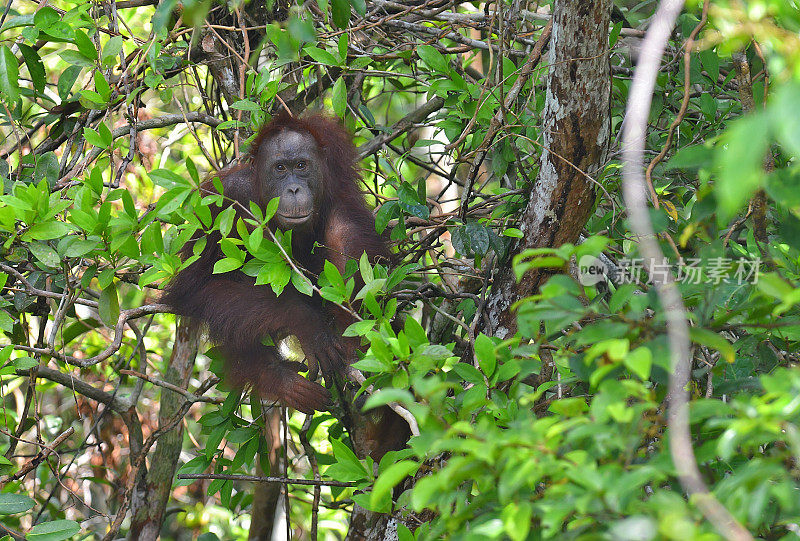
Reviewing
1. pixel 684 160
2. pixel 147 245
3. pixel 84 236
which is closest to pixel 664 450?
pixel 684 160

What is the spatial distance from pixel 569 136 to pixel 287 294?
1.20 m

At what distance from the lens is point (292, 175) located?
112 inches

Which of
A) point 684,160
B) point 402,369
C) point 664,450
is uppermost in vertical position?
point 684,160

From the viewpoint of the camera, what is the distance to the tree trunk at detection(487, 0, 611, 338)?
1873 mm

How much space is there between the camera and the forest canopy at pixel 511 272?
3.51 feet

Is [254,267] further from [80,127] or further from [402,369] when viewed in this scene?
[80,127]

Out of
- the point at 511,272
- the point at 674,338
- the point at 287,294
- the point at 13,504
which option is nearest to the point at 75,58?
the point at 287,294

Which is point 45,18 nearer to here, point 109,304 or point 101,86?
point 101,86

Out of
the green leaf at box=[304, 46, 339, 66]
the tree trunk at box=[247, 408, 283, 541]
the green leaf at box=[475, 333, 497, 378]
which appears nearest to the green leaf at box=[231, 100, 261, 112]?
the green leaf at box=[304, 46, 339, 66]

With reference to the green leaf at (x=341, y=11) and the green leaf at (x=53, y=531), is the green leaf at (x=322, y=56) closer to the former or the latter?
the green leaf at (x=341, y=11)

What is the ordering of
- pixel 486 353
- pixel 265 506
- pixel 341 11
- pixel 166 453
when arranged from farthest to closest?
pixel 265 506, pixel 166 453, pixel 341 11, pixel 486 353

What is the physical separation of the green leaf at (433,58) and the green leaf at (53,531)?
164 cm

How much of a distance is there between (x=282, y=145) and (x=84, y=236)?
0.78m

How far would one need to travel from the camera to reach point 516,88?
2.21m
